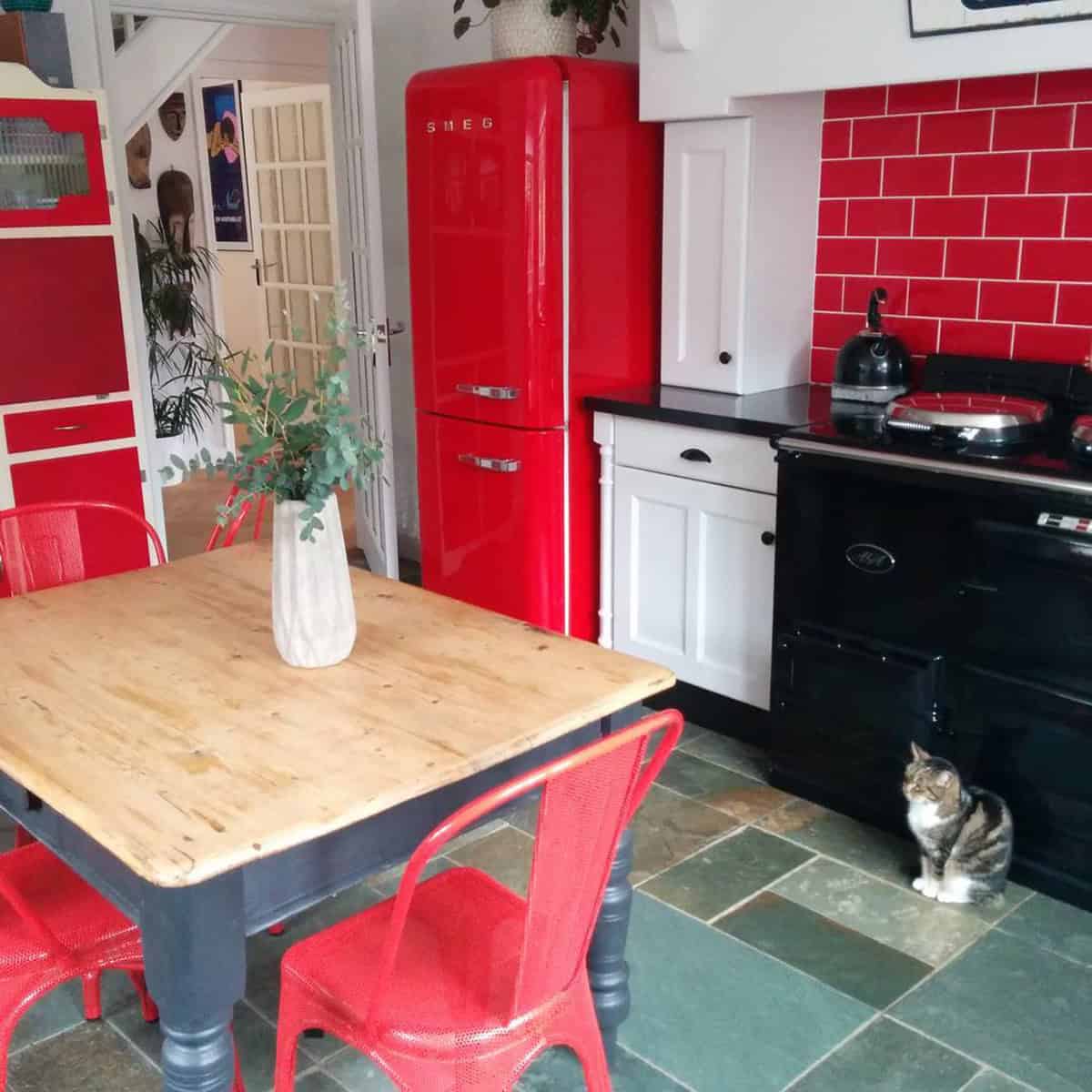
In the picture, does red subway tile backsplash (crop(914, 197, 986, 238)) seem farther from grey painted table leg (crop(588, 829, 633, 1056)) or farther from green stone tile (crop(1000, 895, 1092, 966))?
grey painted table leg (crop(588, 829, 633, 1056))

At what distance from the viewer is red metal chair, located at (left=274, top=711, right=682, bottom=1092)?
1403 millimetres

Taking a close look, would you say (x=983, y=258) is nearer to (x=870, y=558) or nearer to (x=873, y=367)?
(x=873, y=367)

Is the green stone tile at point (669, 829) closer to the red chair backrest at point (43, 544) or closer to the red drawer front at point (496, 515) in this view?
the red drawer front at point (496, 515)

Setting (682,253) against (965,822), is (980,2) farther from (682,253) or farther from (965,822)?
(965,822)

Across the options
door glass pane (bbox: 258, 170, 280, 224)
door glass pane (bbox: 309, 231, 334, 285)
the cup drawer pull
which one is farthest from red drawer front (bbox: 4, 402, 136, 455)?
door glass pane (bbox: 258, 170, 280, 224)

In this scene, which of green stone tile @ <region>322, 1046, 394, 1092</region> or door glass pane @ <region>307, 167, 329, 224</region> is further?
door glass pane @ <region>307, 167, 329, 224</region>

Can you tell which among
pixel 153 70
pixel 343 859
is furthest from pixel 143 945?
pixel 153 70

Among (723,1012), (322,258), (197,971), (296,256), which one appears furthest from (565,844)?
(296,256)

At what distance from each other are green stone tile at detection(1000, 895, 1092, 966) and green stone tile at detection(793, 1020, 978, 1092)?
1.43 ft

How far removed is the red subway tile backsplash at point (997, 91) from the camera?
295 cm

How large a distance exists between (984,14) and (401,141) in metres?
2.58

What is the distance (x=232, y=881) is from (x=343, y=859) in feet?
0.60

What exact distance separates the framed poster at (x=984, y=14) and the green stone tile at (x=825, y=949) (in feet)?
6.35

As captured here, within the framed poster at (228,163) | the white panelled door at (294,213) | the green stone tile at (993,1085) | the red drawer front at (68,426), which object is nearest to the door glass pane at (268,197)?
the white panelled door at (294,213)
